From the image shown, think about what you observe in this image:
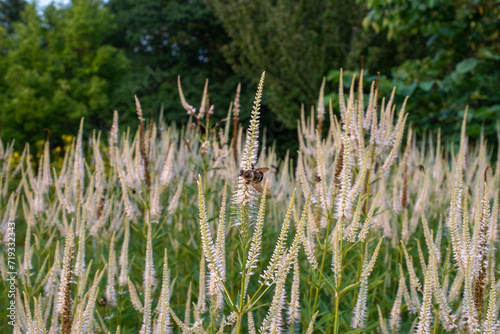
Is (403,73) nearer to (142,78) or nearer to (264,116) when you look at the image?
(264,116)

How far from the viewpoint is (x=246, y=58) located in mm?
21672

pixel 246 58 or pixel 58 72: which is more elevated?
pixel 246 58

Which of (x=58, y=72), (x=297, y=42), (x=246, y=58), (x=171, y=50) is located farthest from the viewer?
(x=171, y=50)

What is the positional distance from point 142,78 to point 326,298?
25.4m

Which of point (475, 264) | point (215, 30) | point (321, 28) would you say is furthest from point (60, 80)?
point (475, 264)

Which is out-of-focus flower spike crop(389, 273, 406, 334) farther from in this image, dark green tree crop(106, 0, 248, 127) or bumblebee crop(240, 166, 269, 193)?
dark green tree crop(106, 0, 248, 127)

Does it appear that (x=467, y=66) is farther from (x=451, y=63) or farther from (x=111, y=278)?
(x=111, y=278)

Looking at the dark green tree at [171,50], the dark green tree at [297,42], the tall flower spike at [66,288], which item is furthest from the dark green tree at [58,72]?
the tall flower spike at [66,288]

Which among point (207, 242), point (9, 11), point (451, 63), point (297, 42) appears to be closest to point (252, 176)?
point (207, 242)

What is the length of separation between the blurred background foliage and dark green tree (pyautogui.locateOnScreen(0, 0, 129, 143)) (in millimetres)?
95

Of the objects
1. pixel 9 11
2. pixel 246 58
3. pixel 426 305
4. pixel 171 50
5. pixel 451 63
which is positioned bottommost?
pixel 426 305

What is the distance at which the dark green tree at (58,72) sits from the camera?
2564cm

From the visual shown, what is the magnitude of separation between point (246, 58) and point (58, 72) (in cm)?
1483

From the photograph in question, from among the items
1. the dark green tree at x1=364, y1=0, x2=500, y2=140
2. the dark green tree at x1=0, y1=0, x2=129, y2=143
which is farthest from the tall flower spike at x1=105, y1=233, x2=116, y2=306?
the dark green tree at x1=0, y1=0, x2=129, y2=143
